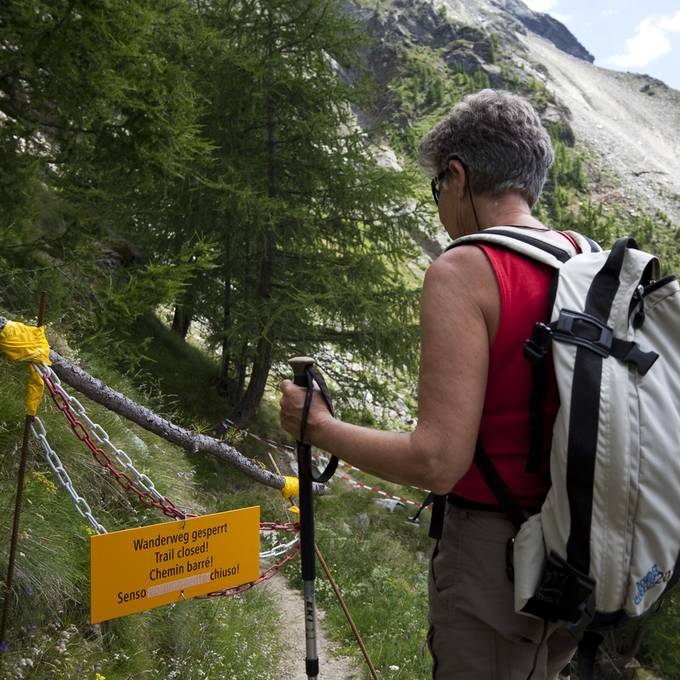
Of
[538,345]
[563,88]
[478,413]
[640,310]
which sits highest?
[563,88]

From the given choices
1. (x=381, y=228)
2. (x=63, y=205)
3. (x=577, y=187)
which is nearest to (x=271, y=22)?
(x=381, y=228)

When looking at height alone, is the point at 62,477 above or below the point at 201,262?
below

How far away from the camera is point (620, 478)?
4.85ft

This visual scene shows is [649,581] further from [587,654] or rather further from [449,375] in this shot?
[449,375]

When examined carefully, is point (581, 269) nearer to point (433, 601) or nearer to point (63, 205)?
point (433, 601)

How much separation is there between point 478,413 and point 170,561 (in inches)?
88.6

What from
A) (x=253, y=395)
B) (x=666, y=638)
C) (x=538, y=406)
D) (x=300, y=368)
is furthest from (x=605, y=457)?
(x=666, y=638)

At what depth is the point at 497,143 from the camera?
1.87 meters

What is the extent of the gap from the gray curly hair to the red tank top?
0.98 feet

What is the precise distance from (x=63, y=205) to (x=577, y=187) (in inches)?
4434

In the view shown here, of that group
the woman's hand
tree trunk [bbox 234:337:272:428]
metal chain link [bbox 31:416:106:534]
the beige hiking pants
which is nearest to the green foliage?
tree trunk [bbox 234:337:272:428]

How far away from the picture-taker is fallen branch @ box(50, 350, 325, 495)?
10.8 ft

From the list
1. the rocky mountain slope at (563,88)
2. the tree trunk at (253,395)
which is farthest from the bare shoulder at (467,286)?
the rocky mountain slope at (563,88)

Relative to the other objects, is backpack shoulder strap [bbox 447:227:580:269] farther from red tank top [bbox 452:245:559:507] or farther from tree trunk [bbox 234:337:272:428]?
tree trunk [bbox 234:337:272:428]
